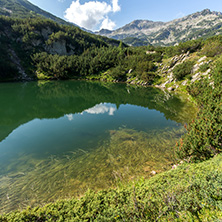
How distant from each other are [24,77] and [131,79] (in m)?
89.7

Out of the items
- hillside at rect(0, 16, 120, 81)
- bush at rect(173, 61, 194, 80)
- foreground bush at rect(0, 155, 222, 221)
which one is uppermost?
hillside at rect(0, 16, 120, 81)

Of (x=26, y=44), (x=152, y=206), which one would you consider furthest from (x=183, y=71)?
(x=26, y=44)

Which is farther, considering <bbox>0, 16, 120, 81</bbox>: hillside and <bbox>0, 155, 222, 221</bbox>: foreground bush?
<bbox>0, 16, 120, 81</bbox>: hillside

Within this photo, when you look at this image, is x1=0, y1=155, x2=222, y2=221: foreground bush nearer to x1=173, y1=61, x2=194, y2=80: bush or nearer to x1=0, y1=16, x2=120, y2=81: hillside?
x1=173, y1=61, x2=194, y2=80: bush

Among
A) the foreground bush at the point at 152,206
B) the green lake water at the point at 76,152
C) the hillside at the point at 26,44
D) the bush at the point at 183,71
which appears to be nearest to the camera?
the foreground bush at the point at 152,206

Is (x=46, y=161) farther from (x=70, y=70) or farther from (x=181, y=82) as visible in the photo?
(x=70, y=70)

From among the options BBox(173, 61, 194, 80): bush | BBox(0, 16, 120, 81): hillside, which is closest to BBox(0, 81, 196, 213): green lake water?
BBox(173, 61, 194, 80): bush

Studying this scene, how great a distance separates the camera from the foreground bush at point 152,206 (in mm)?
5684

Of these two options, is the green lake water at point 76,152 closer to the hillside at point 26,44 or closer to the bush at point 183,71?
the bush at point 183,71

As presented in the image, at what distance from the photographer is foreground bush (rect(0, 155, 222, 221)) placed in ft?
18.6

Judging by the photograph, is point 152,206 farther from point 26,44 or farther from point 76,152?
point 26,44

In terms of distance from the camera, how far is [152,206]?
20.5 ft

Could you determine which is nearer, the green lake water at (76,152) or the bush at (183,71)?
the green lake water at (76,152)

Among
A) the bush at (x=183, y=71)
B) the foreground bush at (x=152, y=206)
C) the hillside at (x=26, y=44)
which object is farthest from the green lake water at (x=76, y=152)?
the hillside at (x=26, y=44)
